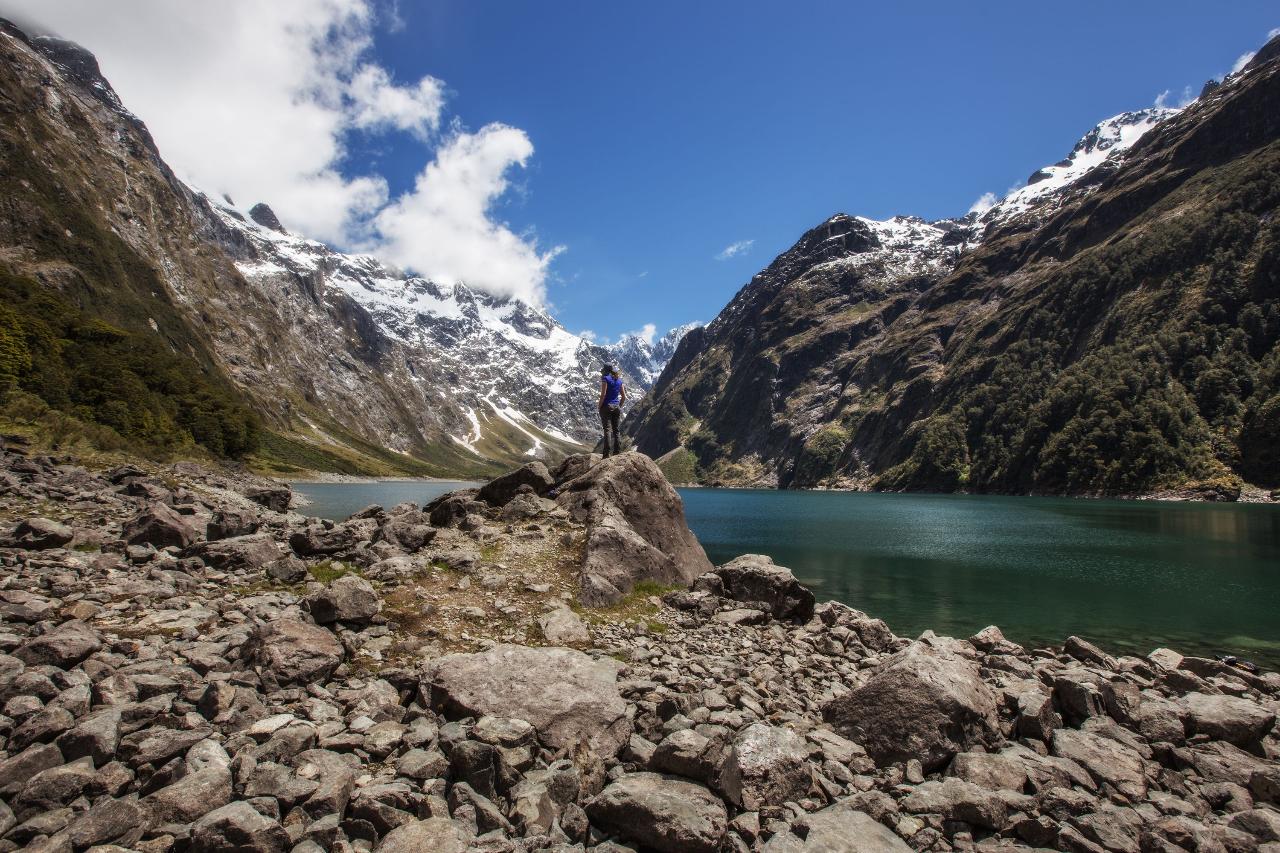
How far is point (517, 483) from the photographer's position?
29719mm

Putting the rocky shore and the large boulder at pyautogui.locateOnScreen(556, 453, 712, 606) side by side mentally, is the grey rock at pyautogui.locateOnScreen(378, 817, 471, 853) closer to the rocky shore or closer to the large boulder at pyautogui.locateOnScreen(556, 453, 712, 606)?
the rocky shore

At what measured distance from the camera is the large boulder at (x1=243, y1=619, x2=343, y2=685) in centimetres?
1090

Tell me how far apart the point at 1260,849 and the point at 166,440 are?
10642 centimetres

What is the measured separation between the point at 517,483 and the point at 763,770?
72.8 feet

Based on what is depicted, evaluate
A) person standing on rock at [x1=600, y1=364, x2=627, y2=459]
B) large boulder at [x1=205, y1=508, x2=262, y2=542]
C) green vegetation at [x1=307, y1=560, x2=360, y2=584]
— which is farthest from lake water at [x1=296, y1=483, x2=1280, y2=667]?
large boulder at [x1=205, y1=508, x2=262, y2=542]

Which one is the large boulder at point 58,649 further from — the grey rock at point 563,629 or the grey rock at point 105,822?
the grey rock at point 563,629

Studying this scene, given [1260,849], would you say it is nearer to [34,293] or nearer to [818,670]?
[818,670]

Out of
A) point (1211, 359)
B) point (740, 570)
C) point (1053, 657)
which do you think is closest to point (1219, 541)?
point (1053, 657)

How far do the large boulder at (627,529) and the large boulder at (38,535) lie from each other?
15178 mm

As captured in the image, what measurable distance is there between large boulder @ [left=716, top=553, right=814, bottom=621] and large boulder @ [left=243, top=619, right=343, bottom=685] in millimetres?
14933

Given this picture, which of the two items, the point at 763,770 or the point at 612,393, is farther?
the point at 612,393

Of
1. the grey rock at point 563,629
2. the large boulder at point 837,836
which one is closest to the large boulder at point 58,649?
the grey rock at point 563,629

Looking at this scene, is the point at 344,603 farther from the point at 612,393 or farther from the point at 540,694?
the point at 612,393

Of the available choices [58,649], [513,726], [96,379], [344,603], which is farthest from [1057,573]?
[96,379]
